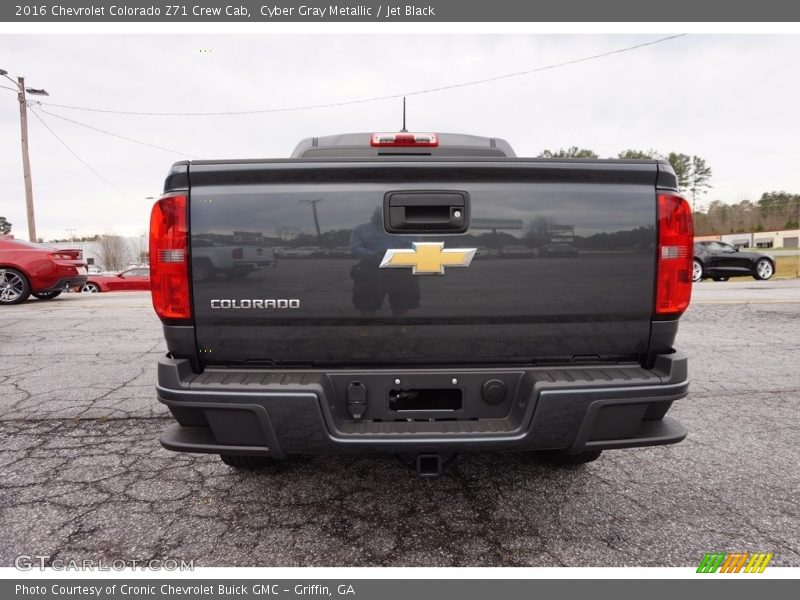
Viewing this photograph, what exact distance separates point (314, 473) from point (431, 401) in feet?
3.76

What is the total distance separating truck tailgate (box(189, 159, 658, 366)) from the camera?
189 centimetres

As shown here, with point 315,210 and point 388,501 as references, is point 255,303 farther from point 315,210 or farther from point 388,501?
point 388,501

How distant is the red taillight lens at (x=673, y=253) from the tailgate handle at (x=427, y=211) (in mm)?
832

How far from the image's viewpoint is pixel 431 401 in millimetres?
2014

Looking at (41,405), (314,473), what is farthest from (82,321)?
(314,473)

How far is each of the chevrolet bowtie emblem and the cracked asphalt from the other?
1.26m

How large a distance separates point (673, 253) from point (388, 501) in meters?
1.82

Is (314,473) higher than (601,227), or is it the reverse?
(601,227)

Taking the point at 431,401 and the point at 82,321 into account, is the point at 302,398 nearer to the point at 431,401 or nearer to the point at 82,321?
the point at 431,401

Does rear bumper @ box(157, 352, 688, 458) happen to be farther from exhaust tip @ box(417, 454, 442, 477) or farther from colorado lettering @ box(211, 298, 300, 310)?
colorado lettering @ box(211, 298, 300, 310)

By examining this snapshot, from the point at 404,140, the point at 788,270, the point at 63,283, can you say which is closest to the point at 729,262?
the point at 788,270

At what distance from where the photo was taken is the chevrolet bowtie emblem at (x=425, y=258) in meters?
1.88

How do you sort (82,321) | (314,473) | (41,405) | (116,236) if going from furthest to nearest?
(116,236), (82,321), (41,405), (314,473)

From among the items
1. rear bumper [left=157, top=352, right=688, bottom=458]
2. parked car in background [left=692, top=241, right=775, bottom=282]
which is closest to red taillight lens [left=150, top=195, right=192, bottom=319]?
rear bumper [left=157, top=352, right=688, bottom=458]
